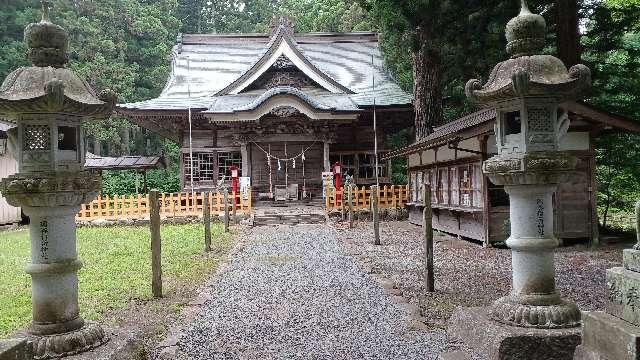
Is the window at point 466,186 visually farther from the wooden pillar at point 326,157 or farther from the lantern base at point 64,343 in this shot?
the lantern base at point 64,343

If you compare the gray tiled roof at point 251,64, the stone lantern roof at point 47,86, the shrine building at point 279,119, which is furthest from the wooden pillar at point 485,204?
the gray tiled roof at point 251,64

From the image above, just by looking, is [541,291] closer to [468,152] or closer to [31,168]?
[31,168]

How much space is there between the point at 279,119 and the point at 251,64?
4.64 metres

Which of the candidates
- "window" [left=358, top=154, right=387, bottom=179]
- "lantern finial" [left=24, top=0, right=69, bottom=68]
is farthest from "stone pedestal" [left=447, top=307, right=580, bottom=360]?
"window" [left=358, top=154, right=387, bottom=179]

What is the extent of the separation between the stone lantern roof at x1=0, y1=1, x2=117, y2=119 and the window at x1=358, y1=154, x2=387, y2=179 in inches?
727

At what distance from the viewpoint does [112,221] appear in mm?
17859

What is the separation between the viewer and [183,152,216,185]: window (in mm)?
21625

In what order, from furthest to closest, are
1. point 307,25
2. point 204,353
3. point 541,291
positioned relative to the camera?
point 307,25
point 204,353
point 541,291

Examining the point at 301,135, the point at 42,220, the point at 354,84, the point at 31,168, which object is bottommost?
the point at 42,220

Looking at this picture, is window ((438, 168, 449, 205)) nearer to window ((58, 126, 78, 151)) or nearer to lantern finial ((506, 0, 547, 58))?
lantern finial ((506, 0, 547, 58))

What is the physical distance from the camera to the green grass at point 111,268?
684 cm

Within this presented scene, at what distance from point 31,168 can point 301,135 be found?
17.6 meters

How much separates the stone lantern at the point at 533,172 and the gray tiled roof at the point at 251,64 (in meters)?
15.9

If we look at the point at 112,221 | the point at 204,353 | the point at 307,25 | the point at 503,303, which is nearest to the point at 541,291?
the point at 503,303
